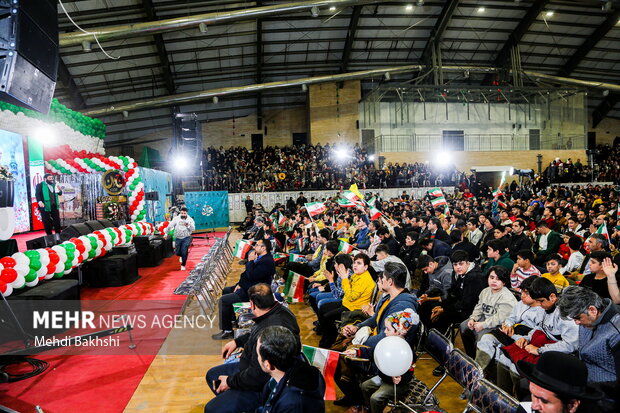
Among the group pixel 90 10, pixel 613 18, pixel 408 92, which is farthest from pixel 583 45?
pixel 90 10

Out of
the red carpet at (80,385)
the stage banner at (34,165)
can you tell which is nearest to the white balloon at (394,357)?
the red carpet at (80,385)

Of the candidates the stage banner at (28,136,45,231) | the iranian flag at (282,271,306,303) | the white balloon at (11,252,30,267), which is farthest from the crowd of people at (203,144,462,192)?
the white balloon at (11,252,30,267)

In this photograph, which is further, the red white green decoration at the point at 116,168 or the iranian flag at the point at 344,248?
the red white green decoration at the point at 116,168

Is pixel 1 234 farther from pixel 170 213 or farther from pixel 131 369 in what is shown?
pixel 170 213

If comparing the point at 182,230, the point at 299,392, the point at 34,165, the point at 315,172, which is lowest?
the point at 299,392

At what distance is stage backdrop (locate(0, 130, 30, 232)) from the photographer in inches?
453

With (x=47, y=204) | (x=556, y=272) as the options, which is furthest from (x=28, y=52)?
(x=47, y=204)

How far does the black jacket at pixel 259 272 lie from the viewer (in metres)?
5.29

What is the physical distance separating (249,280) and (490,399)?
342 cm

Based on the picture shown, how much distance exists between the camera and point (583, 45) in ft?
73.5

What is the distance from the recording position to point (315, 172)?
822 inches

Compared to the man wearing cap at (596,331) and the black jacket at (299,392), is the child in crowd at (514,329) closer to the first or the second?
the man wearing cap at (596,331)

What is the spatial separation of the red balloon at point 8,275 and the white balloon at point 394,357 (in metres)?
4.79

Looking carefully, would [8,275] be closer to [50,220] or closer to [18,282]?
[18,282]
